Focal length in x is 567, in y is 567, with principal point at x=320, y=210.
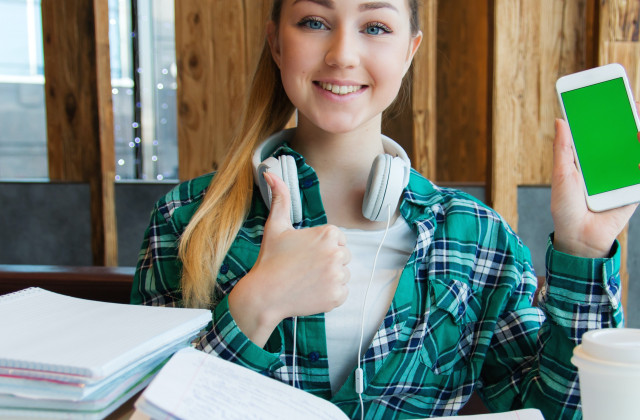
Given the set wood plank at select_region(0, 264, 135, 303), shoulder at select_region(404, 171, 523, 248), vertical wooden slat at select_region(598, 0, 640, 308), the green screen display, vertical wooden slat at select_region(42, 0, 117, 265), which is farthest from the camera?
vertical wooden slat at select_region(42, 0, 117, 265)

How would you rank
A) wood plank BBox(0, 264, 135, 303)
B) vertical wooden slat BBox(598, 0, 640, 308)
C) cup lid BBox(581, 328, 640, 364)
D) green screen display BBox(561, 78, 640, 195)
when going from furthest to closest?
vertical wooden slat BBox(598, 0, 640, 308) → wood plank BBox(0, 264, 135, 303) → green screen display BBox(561, 78, 640, 195) → cup lid BBox(581, 328, 640, 364)

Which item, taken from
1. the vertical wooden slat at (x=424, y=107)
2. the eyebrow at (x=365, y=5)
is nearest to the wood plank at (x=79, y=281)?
the eyebrow at (x=365, y=5)

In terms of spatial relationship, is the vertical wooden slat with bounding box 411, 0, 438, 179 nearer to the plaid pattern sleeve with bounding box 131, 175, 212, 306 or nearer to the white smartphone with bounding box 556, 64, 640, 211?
the plaid pattern sleeve with bounding box 131, 175, 212, 306

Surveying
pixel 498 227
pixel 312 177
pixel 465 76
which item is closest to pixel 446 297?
pixel 498 227

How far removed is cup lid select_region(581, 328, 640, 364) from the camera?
0.50m

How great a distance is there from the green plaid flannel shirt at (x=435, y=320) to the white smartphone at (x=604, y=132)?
226 mm

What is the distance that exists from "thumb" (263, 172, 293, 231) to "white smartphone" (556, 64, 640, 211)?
42 cm

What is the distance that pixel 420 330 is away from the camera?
102 cm

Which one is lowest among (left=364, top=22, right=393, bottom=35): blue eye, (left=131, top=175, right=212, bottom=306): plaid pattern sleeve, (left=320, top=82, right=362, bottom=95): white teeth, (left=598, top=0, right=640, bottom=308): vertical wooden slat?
(left=131, top=175, right=212, bottom=306): plaid pattern sleeve

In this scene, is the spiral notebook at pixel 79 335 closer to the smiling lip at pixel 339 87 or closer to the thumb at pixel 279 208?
the thumb at pixel 279 208

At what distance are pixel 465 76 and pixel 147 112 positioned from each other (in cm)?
237

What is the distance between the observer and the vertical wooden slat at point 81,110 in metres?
2.85

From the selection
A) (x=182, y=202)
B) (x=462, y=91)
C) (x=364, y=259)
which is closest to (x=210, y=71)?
(x=182, y=202)

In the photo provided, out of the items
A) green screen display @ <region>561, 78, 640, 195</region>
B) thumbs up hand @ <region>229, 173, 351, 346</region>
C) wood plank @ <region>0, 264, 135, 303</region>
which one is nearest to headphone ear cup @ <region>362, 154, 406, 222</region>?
thumbs up hand @ <region>229, 173, 351, 346</region>
